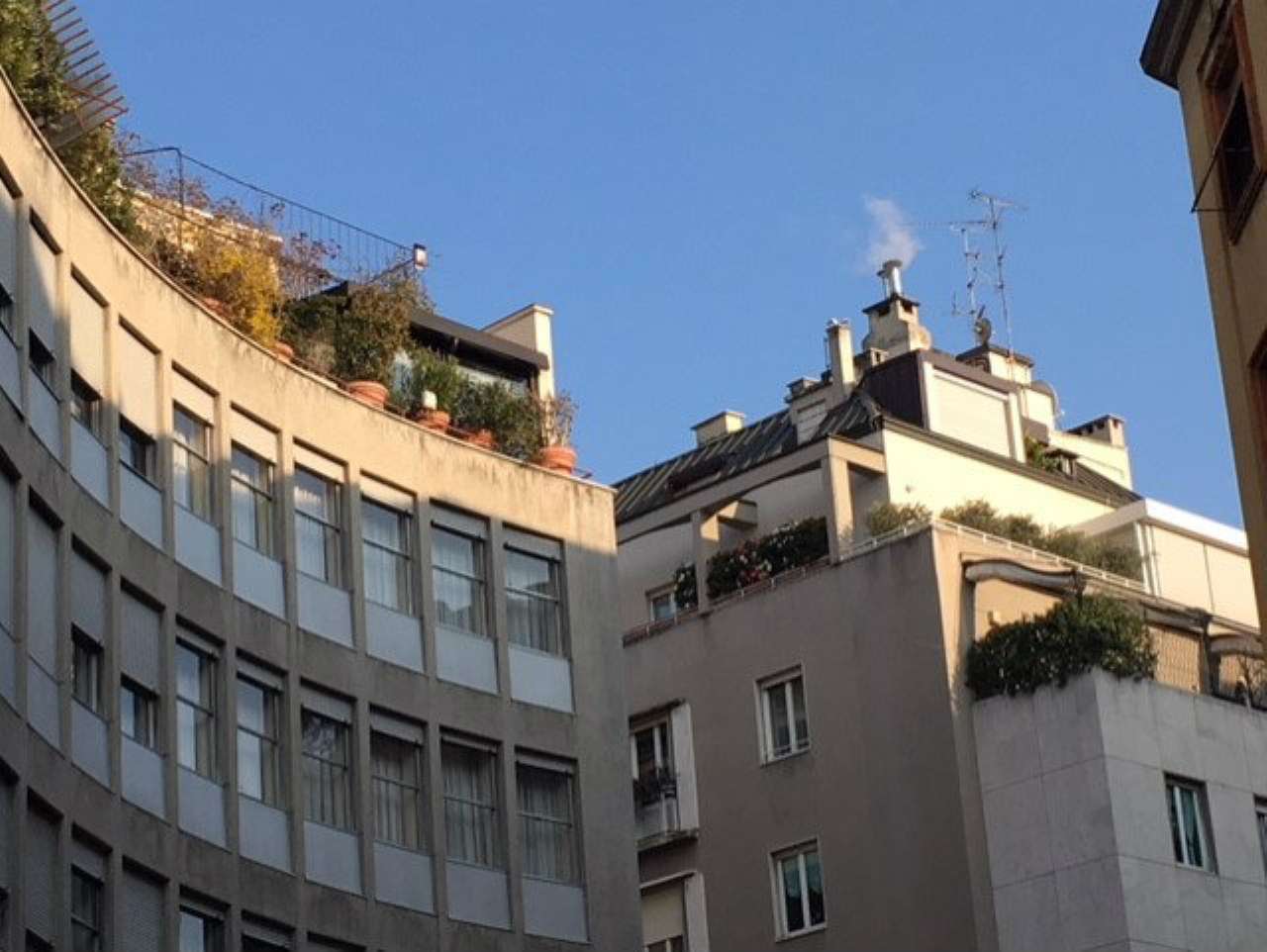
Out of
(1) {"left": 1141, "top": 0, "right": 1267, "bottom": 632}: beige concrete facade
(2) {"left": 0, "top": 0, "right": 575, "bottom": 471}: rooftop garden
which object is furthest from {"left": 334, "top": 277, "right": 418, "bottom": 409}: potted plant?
(1) {"left": 1141, "top": 0, "right": 1267, "bottom": 632}: beige concrete facade

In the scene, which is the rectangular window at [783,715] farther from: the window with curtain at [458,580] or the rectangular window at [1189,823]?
the window with curtain at [458,580]

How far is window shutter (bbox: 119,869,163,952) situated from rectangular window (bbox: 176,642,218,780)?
1917 millimetres

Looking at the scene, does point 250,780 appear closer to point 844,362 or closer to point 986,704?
point 986,704

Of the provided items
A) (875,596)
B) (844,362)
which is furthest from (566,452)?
(844,362)

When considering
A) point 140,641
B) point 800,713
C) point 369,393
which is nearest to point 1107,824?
point 800,713

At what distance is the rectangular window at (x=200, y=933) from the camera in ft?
123

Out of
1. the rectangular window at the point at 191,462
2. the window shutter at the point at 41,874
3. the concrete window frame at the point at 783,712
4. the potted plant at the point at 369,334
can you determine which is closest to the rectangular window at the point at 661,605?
the concrete window frame at the point at 783,712

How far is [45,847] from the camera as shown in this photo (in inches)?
1351

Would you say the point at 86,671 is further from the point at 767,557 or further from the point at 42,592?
the point at 767,557

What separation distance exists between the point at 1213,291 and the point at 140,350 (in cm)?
1637

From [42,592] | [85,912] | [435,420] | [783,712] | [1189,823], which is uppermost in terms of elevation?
[435,420]

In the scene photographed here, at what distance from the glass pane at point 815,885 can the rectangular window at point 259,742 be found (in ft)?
49.3

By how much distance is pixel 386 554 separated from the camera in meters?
43.0

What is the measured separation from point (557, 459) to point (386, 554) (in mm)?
4442
